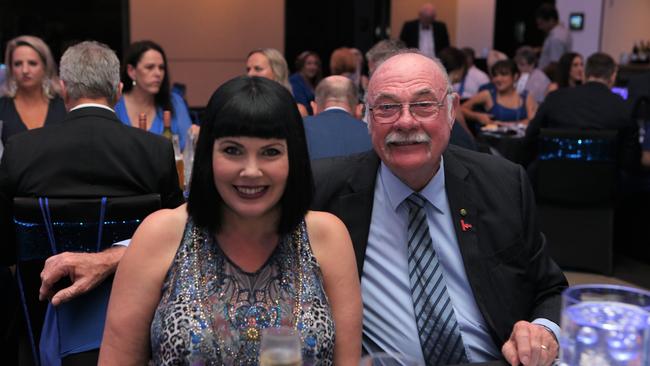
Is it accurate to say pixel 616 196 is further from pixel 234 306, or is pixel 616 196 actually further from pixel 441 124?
pixel 234 306

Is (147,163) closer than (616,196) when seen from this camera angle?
Yes

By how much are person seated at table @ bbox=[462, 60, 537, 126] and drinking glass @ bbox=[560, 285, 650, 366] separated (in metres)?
5.46

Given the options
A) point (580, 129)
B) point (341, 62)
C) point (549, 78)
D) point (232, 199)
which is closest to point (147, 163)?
point (232, 199)

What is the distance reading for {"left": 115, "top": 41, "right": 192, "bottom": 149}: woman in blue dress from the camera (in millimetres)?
4461

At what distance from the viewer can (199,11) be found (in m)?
9.66

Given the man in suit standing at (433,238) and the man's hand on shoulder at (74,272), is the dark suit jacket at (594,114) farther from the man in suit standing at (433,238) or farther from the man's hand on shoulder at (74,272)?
the man's hand on shoulder at (74,272)

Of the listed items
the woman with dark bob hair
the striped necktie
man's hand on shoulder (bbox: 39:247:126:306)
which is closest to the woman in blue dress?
man's hand on shoulder (bbox: 39:247:126:306)

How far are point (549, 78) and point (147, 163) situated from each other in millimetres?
6681

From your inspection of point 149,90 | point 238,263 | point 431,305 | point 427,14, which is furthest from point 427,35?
point 238,263

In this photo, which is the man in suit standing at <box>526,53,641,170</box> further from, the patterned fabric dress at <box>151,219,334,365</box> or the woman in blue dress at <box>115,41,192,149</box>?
the patterned fabric dress at <box>151,219,334,365</box>

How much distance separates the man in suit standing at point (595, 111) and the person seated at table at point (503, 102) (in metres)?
1.34

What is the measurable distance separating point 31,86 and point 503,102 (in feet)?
13.6

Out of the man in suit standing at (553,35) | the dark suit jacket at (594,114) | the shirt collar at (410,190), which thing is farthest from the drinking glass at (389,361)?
the man in suit standing at (553,35)

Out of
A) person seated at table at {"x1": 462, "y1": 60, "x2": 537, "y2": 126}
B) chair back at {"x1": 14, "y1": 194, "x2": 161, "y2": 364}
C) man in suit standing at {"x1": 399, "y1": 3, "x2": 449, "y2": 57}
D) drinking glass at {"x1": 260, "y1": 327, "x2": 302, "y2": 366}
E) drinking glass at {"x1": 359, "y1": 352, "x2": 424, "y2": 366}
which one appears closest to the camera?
drinking glass at {"x1": 260, "y1": 327, "x2": 302, "y2": 366}
